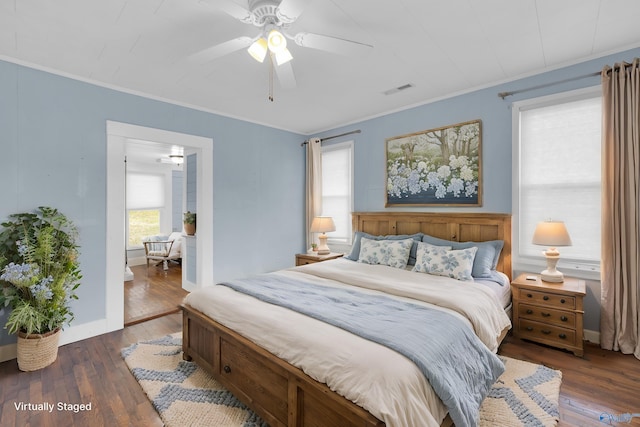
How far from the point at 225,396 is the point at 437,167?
3.26 metres

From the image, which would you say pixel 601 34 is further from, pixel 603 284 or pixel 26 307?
pixel 26 307

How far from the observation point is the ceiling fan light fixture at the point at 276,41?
186cm

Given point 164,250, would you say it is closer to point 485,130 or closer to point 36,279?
point 36,279

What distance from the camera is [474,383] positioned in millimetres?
1697

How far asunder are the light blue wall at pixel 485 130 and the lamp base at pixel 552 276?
0.33 m

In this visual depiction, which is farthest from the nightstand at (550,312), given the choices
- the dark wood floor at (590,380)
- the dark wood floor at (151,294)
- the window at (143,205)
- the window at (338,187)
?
the window at (143,205)

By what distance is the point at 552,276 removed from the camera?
2799 mm

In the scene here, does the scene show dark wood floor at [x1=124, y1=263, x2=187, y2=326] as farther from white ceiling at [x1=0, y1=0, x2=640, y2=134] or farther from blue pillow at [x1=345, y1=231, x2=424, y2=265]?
white ceiling at [x1=0, y1=0, x2=640, y2=134]

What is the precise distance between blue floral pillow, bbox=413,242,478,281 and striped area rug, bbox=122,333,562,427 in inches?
31.3

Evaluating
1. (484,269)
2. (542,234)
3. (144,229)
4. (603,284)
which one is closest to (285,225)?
(484,269)

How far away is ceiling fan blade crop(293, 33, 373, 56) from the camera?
193 cm

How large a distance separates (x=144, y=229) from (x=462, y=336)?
7701mm

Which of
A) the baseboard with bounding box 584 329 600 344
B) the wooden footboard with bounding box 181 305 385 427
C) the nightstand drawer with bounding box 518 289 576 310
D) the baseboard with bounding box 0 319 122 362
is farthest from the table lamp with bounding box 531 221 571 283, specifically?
the baseboard with bounding box 0 319 122 362

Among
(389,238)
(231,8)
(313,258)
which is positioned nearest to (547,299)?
(389,238)
